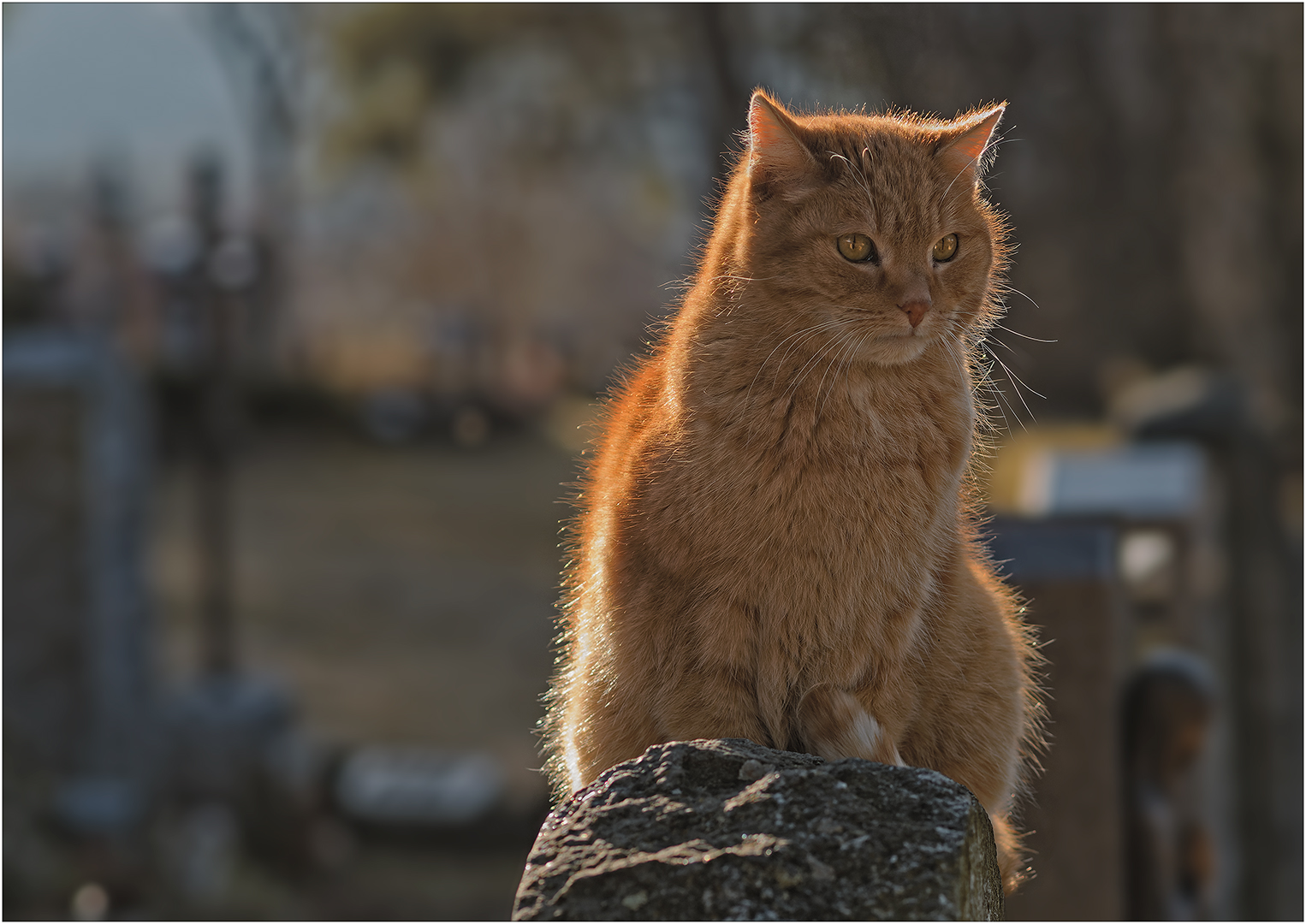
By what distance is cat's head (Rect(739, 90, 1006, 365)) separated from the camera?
1845 mm

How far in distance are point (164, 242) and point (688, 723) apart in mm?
10325

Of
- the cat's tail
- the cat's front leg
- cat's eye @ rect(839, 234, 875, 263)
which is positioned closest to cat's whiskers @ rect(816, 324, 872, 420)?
cat's eye @ rect(839, 234, 875, 263)

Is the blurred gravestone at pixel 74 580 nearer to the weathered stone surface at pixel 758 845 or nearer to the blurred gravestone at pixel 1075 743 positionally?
the blurred gravestone at pixel 1075 743

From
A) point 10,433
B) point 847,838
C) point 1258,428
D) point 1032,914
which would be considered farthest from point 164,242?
point 847,838

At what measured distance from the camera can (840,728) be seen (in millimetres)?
1849

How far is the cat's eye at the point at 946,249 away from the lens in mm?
1906

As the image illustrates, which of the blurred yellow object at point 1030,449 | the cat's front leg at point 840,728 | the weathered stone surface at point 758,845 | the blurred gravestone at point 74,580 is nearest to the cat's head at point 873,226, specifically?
the cat's front leg at point 840,728

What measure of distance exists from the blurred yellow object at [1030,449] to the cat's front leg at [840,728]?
323 centimetres

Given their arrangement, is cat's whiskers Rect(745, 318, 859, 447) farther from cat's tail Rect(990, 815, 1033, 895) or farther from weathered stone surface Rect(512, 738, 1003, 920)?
cat's tail Rect(990, 815, 1033, 895)

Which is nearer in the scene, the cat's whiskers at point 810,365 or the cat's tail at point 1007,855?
the cat's whiskers at point 810,365

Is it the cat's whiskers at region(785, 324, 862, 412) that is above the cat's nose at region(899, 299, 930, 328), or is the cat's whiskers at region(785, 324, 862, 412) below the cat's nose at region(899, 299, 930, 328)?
below

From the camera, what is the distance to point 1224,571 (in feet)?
20.8

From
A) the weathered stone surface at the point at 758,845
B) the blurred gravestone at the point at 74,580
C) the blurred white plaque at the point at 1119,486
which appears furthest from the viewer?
the blurred gravestone at the point at 74,580

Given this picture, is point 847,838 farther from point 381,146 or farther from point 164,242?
point 381,146
